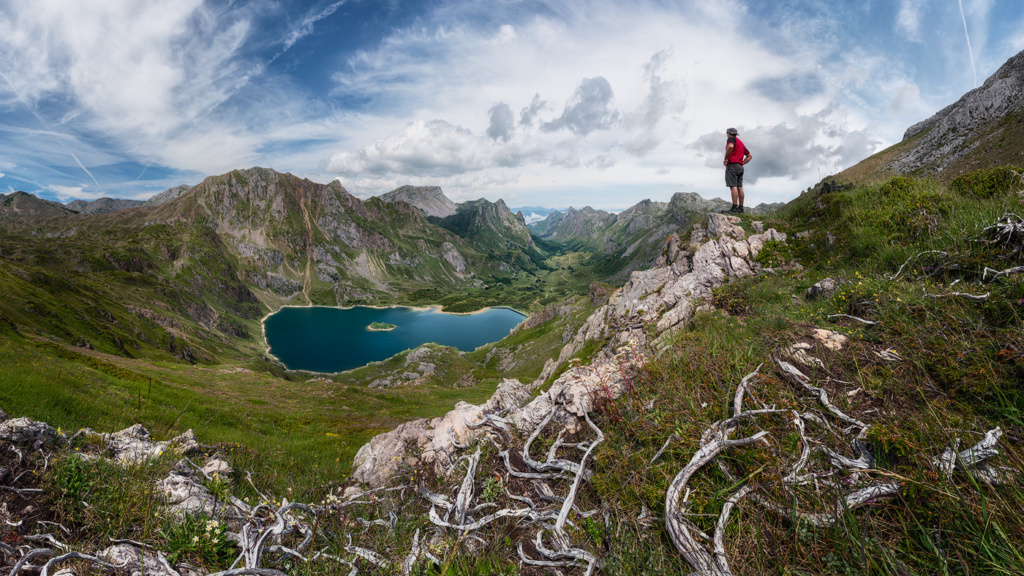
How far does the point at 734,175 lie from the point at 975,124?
134748 millimetres

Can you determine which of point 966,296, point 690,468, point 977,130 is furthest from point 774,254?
point 977,130

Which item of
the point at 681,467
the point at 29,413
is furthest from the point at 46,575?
the point at 29,413

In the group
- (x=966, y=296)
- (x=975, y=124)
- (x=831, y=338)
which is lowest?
(x=831, y=338)

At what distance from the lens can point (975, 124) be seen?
88312 millimetres

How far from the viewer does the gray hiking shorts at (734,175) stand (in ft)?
52.1

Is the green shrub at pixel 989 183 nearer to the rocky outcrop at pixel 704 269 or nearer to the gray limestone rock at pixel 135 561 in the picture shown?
the rocky outcrop at pixel 704 269

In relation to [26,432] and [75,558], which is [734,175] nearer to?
[75,558]

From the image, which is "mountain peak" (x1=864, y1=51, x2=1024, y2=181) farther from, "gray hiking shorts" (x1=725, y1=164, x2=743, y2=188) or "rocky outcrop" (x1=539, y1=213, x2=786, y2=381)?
"gray hiking shorts" (x1=725, y1=164, x2=743, y2=188)

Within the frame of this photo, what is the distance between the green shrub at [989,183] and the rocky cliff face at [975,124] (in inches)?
4005

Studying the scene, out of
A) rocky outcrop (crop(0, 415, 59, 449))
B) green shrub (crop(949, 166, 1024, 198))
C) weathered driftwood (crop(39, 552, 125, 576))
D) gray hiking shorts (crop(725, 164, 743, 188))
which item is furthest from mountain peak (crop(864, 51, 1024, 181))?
rocky outcrop (crop(0, 415, 59, 449))

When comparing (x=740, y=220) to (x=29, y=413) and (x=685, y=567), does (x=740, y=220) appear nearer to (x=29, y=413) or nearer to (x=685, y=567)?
(x=685, y=567)

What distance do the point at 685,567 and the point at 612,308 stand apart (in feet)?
143

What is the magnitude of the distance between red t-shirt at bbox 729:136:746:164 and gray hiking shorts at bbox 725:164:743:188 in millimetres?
233

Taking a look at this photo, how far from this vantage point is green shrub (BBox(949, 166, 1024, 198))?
25.8ft
